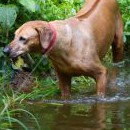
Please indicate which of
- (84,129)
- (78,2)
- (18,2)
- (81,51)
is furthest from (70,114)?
(78,2)

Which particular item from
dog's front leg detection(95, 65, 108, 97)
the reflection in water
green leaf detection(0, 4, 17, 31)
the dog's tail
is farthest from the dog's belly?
green leaf detection(0, 4, 17, 31)

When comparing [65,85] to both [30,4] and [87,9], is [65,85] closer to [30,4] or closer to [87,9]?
[87,9]

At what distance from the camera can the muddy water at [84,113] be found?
5.20 metres

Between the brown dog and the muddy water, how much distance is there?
0.34m

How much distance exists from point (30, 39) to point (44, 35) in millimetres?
175

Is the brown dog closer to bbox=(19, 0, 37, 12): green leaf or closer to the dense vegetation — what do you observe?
the dense vegetation

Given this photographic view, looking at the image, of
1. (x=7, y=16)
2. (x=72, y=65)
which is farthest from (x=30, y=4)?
(x=72, y=65)

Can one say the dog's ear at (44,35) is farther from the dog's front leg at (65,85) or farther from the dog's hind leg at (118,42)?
the dog's hind leg at (118,42)

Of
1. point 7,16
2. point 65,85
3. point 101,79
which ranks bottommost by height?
point 65,85

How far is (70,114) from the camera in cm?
585

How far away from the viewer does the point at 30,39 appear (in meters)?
6.43

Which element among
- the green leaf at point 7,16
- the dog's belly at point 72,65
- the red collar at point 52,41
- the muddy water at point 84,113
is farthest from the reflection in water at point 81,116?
the green leaf at point 7,16

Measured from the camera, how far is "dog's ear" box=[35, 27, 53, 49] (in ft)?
20.9

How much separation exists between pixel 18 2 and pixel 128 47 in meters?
2.44
